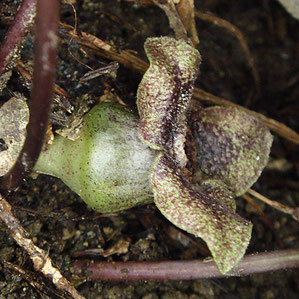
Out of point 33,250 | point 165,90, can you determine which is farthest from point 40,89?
point 33,250

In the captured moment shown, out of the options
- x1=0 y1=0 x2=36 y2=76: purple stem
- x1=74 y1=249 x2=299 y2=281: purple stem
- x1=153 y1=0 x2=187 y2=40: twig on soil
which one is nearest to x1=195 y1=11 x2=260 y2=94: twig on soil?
x1=153 y1=0 x2=187 y2=40: twig on soil

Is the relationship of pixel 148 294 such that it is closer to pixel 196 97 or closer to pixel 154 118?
pixel 154 118

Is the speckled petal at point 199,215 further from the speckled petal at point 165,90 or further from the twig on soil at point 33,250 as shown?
the twig on soil at point 33,250

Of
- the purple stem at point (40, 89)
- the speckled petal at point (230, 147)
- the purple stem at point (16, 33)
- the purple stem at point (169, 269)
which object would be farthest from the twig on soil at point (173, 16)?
the purple stem at point (169, 269)

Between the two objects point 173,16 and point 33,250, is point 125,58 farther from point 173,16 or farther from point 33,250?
point 33,250

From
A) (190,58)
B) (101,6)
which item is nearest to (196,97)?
(190,58)

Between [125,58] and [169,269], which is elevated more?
[125,58]
